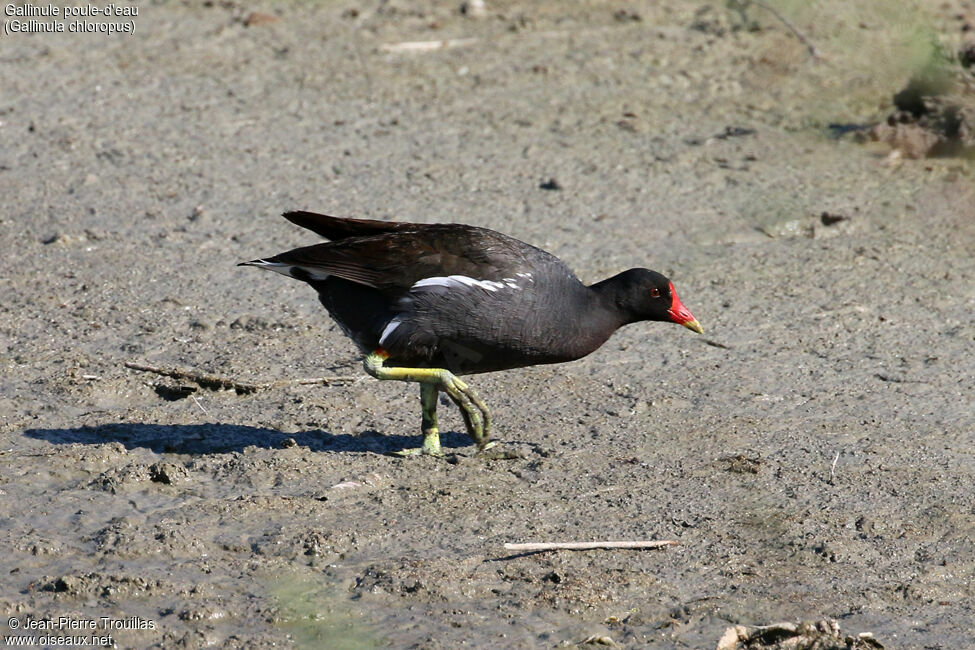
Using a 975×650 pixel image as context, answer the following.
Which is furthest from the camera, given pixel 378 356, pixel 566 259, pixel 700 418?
pixel 566 259

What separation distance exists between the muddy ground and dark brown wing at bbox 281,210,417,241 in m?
0.76

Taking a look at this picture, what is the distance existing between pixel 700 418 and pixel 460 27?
20.0 ft

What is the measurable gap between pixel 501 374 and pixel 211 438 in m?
1.49

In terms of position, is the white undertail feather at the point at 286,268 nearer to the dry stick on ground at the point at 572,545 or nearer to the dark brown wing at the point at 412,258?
the dark brown wing at the point at 412,258

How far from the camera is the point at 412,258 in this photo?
5.28 m

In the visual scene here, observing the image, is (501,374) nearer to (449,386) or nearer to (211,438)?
(449,386)

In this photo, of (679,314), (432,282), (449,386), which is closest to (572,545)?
(449,386)

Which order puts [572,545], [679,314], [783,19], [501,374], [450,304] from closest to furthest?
[572,545] → [450,304] → [679,314] → [501,374] → [783,19]

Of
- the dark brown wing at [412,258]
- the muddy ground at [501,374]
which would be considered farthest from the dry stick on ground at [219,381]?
the dark brown wing at [412,258]

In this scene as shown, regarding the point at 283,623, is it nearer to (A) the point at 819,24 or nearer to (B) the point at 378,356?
(B) the point at 378,356

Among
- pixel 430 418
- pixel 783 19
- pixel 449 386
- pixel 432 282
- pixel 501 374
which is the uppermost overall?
pixel 783 19

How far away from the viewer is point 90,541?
14.8 ft

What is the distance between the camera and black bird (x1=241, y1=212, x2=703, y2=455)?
5.18m

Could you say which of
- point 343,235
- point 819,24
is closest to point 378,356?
point 343,235
